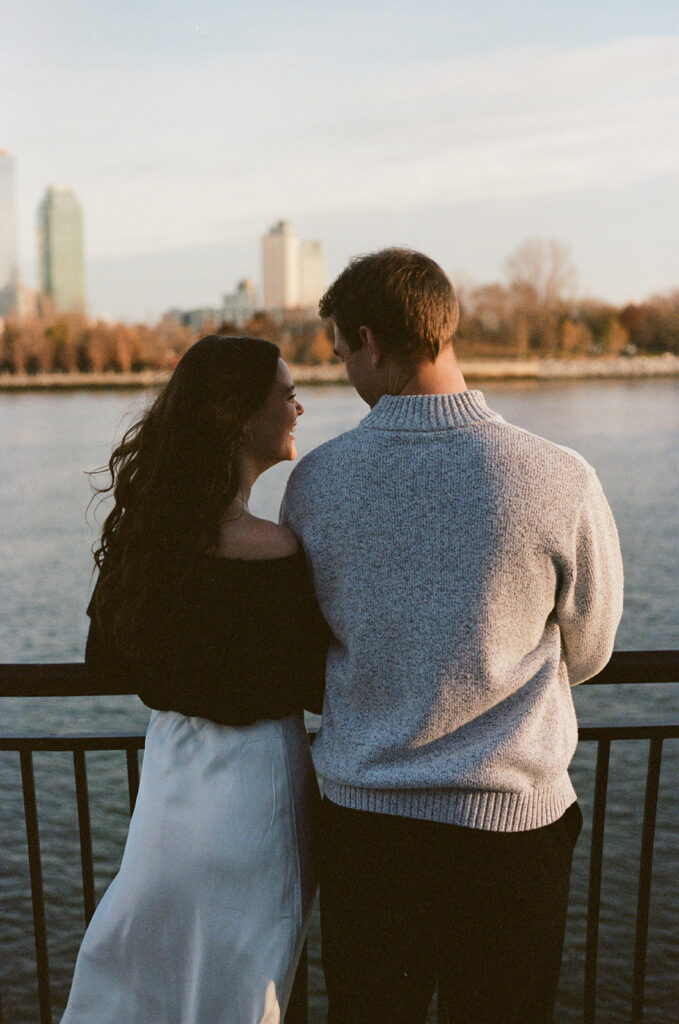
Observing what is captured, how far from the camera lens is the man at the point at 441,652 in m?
1.46

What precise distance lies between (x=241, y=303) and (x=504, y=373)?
68.0m

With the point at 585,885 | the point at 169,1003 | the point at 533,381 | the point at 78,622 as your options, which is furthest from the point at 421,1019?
the point at 533,381

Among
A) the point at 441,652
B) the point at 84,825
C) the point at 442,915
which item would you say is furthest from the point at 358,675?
the point at 84,825

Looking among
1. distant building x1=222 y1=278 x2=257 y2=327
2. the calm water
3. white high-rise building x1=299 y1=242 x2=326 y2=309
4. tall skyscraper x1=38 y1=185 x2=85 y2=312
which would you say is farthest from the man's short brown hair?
tall skyscraper x1=38 y1=185 x2=85 y2=312

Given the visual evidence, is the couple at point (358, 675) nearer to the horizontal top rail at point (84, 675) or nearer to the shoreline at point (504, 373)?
the horizontal top rail at point (84, 675)

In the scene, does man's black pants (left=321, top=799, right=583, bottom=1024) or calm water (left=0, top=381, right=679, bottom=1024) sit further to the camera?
calm water (left=0, top=381, right=679, bottom=1024)

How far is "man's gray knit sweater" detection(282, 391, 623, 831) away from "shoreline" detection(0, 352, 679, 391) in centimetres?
6797

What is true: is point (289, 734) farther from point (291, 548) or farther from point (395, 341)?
point (395, 341)

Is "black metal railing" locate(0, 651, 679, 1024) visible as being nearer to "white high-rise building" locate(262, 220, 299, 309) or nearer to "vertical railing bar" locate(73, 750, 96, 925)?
"vertical railing bar" locate(73, 750, 96, 925)

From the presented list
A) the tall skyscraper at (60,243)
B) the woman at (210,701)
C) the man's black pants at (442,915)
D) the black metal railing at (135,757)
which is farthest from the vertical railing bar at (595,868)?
the tall skyscraper at (60,243)

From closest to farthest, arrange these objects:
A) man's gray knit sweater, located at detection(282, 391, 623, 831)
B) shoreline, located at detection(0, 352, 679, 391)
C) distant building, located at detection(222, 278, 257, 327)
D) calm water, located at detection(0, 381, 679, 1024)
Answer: man's gray knit sweater, located at detection(282, 391, 623, 831), calm water, located at detection(0, 381, 679, 1024), shoreline, located at detection(0, 352, 679, 391), distant building, located at detection(222, 278, 257, 327)

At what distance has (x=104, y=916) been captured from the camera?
→ 1.66m

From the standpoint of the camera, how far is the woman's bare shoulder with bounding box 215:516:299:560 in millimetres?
1553

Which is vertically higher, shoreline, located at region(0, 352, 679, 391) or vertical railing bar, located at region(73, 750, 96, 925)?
vertical railing bar, located at region(73, 750, 96, 925)
